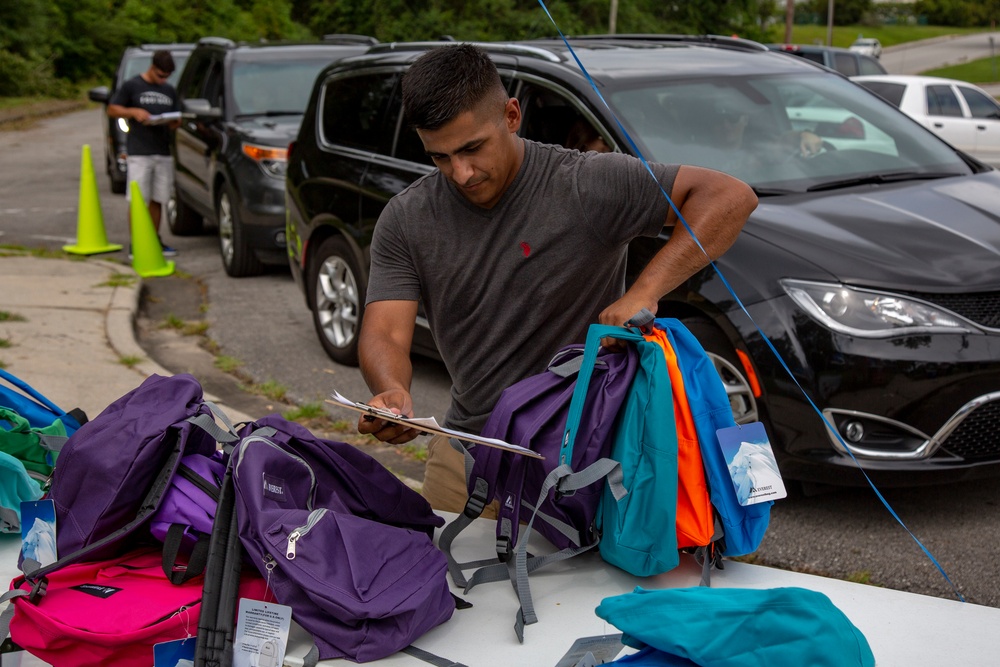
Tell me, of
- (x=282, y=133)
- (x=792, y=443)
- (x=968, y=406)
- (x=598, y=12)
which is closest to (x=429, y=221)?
(x=792, y=443)

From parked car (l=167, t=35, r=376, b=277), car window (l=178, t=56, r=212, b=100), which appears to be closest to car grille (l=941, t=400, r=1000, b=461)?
parked car (l=167, t=35, r=376, b=277)

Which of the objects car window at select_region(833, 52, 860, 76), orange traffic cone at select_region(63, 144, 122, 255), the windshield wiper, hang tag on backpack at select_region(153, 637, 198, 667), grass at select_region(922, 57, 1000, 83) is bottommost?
grass at select_region(922, 57, 1000, 83)

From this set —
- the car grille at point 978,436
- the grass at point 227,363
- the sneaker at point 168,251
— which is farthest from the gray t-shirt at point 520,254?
the sneaker at point 168,251

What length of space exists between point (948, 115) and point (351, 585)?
1443 cm

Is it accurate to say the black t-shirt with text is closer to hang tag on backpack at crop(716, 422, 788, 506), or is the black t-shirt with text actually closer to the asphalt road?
the asphalt road

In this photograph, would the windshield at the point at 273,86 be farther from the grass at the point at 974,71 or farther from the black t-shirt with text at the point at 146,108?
the grass at the point at 974,71

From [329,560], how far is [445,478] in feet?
3.17

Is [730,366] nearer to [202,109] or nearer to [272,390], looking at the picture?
[272,390]

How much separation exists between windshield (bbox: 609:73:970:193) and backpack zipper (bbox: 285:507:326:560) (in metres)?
3.01

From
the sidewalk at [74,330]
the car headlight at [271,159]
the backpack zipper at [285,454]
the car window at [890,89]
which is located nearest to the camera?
the backpack zipper at [285,454]

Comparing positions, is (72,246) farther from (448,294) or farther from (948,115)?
(948,115)

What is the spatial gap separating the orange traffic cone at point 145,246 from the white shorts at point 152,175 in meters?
0.61

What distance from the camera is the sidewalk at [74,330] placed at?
6.15 meters

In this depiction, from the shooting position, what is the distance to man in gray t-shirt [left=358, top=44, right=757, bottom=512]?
2.71 metres
